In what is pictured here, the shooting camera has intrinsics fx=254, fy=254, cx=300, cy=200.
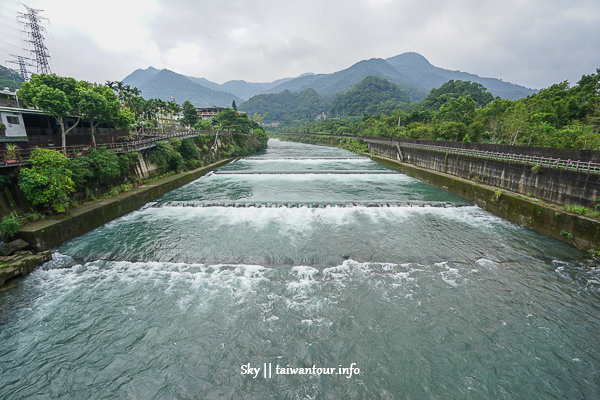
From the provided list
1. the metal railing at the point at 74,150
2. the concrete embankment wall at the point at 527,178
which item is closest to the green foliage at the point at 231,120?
the metal railing at the point at 74,150

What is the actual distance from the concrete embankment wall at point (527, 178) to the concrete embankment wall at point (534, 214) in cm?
69

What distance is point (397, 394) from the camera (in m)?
5.22

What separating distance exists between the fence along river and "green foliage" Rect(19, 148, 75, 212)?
2169 mm

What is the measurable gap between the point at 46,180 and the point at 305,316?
12364mm

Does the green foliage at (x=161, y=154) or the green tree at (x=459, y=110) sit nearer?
the green foliage at (x=161, y=154)

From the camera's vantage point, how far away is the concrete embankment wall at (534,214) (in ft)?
35.0

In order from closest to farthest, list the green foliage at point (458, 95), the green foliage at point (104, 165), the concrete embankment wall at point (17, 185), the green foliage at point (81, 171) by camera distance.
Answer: the concrete embankment wall at point (17, 185) < the green foliage at point (81, 171) < the green foliage at point (104, 165) < the green foliage at point (458, 95)

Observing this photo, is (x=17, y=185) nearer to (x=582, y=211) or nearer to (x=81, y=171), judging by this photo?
(x=81, y=171)

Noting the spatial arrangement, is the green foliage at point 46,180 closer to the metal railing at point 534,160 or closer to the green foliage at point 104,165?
the green foliage at point 104,165

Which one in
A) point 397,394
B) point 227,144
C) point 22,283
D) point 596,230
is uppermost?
point 227,144

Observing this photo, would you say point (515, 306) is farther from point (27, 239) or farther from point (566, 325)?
point (27, 239)

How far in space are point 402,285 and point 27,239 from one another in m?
14.3

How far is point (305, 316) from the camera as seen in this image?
7.16 metres

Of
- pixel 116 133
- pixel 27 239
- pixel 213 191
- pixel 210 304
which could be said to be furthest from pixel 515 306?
pixel 116 133
